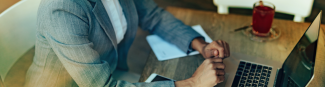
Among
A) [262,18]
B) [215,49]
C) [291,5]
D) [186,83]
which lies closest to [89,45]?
[186,83]

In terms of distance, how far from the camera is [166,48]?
115cm

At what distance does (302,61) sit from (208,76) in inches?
12.0

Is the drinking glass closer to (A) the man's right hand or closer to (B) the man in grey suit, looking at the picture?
(B) the man in grey suit

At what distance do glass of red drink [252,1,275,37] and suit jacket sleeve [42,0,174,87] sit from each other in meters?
0.54

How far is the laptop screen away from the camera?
79cm

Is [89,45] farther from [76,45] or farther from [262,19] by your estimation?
[262,19]

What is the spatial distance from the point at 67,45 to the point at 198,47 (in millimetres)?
535

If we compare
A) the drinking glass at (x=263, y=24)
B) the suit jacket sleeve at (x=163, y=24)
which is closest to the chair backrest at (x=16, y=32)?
the suit jacket sleeve at (x=163, y=24)

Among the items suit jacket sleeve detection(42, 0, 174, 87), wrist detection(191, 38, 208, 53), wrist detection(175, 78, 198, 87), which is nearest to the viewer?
suit jacket sleeve detection(42, 0, 174, 87)

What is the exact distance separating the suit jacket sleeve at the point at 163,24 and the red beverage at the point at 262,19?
268mm

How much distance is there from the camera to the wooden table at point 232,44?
972 mm

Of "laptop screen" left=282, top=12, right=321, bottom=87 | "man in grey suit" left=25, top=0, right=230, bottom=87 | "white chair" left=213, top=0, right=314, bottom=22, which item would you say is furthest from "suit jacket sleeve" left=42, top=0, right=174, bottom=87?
"white chair" left=213, top=0, right=314, bottom=22

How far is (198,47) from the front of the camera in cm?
109

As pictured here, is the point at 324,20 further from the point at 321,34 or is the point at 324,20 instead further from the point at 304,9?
the point at 321,34
